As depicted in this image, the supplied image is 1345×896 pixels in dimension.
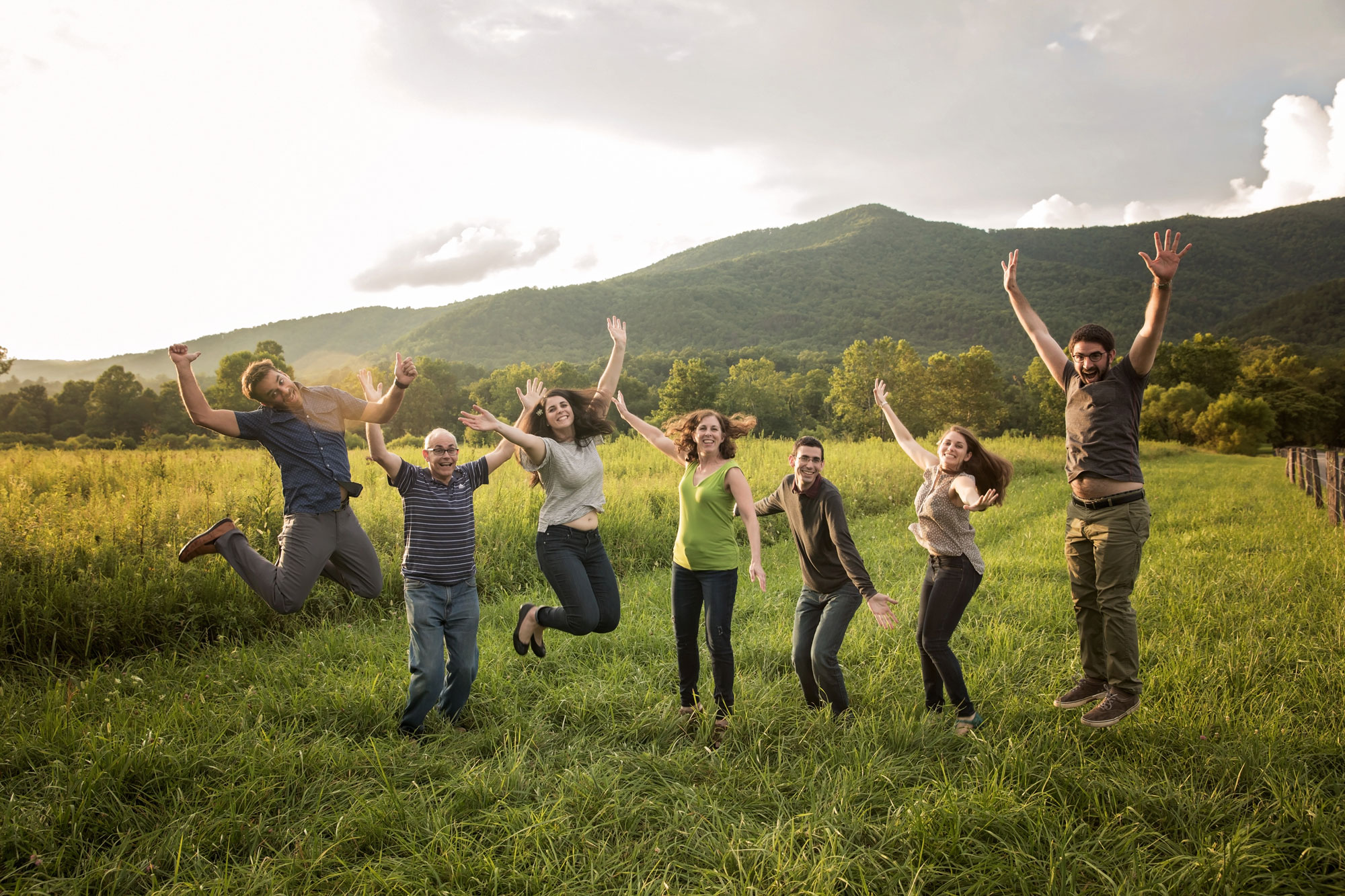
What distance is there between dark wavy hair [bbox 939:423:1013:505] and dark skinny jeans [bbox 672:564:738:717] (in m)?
1.77

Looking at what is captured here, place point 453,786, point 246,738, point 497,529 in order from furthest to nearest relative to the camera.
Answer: point 497,529
point 246,738
point 453,786

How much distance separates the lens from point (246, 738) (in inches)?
158

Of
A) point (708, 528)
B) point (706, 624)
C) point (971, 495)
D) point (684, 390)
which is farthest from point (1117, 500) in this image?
point (684, 390)

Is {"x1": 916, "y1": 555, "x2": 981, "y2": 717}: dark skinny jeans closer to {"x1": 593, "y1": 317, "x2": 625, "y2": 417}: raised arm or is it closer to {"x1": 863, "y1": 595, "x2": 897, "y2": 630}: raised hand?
{"x1": 863, "y1": 595, "x2": 897, "y2": 630}: raised hand

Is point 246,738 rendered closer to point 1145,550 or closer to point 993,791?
point 993,791

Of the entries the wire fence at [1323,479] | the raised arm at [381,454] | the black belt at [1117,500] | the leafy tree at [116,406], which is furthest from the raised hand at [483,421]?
the leafy tree at [116,406]

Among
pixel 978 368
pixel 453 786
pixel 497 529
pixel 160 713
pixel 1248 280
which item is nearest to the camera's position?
pixel 453 786

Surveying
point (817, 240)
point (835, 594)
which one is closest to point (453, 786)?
point (835, 594)

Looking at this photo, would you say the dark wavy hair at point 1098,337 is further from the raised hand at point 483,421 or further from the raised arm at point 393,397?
the raised arm at point 393,397

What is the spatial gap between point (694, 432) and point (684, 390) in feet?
133

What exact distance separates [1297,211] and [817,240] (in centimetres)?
14347

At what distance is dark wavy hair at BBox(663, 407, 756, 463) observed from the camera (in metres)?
4.71

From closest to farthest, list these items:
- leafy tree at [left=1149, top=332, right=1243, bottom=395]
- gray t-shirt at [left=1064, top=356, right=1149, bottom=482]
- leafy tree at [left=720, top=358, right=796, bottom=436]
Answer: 1. gray t-shirt at [left=1064, top=356, right=1149, bottom=482]
2. leafy tree at [left=720, top=358, right=796, bottom=436]
3. leafy tree at [left=1149, top=332, right=1243, bottom=395]

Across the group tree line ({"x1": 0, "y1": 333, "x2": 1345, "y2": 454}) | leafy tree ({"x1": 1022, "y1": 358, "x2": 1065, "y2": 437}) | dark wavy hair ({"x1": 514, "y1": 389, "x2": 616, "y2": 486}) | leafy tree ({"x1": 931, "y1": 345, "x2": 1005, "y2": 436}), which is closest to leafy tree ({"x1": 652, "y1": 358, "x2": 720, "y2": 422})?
tree line ({"x1": 0, "y1": 333, "x2": 1345, "y2": 454})
